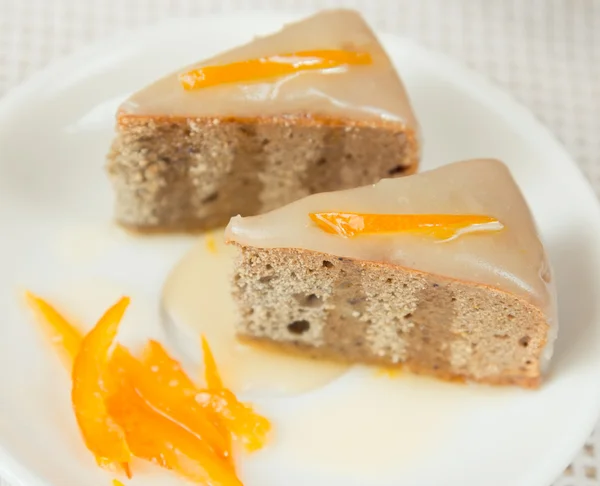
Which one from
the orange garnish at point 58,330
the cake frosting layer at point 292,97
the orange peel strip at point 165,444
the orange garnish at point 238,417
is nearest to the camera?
the orange peel strip at point 165,444

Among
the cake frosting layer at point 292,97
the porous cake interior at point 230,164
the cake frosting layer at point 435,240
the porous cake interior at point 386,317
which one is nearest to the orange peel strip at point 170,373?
the porous cake interior at point 386,317

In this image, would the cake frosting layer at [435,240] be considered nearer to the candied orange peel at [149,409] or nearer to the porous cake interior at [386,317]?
the porous cake interior at [386,317]

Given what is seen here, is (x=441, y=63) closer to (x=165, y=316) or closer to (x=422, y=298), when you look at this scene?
(x=422, y=298)

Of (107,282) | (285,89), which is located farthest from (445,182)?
(107,282)

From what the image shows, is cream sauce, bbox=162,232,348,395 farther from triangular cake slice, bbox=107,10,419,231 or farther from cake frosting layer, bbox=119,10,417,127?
cake frosting layer, bbox=119,10,417,127

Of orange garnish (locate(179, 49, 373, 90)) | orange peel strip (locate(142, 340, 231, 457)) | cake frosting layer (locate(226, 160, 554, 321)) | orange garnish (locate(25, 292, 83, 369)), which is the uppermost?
orange garnish (locate(179, 49, 373, 90))

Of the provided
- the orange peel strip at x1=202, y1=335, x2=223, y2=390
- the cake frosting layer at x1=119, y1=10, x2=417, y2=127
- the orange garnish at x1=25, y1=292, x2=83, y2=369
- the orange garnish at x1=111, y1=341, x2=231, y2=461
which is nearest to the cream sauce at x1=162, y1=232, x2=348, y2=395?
the orange peel strip at x1=202, y1=335, x2=223, y2=390

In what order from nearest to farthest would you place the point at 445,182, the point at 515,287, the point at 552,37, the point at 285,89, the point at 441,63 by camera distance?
the point at 515,287, the point at 445,182, the point at 285,89, the point at 441,63, the point at 552,37

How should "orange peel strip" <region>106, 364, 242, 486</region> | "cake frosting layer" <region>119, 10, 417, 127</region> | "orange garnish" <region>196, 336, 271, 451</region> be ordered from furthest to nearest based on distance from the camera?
"cake frosting layer" <region>119, 10, 417, 127</region>, "orange garnish" <region>196, 336, 271, 451</region>, "orange peel strip" <region>106, 364, 242, 486</region>
